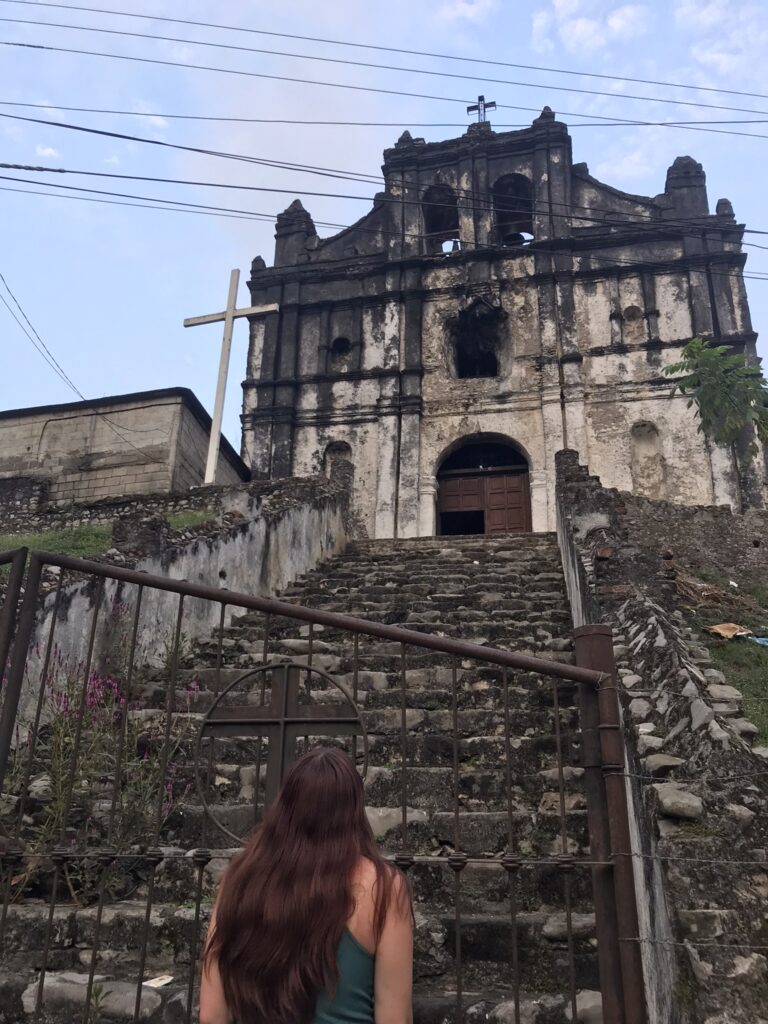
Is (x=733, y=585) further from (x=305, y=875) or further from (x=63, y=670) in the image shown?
(x=305, y=875)

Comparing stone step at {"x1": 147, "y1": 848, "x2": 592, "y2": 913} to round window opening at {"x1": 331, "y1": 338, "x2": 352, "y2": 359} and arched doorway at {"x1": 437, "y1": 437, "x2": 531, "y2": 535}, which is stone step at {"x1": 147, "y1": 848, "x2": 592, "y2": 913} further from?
round window opening at {"x1": 331, "y1": 338, "x2": 352, "y2": 359}

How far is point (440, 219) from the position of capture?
22562mm

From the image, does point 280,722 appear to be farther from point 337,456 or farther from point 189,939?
point 337,456

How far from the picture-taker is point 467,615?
26.1 ft

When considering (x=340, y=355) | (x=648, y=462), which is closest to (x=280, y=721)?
(x=648, y=462)

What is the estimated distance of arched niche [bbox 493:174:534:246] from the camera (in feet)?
70.7

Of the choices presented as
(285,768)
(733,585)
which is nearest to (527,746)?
(285,768)

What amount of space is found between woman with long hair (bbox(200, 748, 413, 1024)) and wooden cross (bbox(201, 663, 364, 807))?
0.62 meters

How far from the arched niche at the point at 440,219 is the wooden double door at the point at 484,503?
22.8 feet

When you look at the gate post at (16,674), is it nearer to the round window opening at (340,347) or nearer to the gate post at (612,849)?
the gate post at (612,849)

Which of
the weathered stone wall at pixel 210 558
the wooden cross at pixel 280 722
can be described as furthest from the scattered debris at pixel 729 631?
the wooden cross at pixel 280 722

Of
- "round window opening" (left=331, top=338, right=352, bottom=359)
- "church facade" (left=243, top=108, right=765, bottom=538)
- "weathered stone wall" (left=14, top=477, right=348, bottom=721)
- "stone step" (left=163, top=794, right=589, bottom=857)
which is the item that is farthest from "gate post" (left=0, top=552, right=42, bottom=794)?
"round window opening" (left=331, top=338, right=352, bottom=359)

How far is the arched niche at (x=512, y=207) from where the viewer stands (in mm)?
21547

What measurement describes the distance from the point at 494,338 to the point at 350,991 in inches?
777
